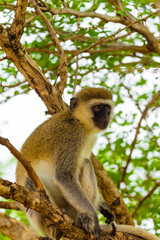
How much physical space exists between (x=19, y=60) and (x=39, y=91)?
0.68 m

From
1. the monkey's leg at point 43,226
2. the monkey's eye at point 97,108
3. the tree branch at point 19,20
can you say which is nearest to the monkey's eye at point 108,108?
the monkey's eye at point 97,108

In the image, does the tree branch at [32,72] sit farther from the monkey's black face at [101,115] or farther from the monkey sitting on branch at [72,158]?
the monkey's black face at [101,115]

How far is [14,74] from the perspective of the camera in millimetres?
7129

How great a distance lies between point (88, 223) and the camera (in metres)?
4.69

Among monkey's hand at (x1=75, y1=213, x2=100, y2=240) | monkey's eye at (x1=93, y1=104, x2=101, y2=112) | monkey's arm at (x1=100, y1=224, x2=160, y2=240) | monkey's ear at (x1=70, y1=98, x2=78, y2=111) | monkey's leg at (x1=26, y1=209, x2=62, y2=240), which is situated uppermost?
monkey's ear at (x1=70, y1=98, x2=78, y2=111)

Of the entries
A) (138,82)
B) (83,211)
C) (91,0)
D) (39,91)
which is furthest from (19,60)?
(138,82)

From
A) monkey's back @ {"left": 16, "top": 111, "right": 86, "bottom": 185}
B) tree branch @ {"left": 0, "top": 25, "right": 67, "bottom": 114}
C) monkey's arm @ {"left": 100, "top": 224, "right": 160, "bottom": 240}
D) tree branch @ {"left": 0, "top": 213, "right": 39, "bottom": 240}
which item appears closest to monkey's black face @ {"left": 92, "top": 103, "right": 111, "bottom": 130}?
monkey's back @ {"left": 16, "top": 111, "right": 86, "bottom": 185}

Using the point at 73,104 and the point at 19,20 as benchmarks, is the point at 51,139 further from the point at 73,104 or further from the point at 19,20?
the point at 19,20

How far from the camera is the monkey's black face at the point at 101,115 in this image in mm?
5953

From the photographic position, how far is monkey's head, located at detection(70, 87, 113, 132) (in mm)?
5953

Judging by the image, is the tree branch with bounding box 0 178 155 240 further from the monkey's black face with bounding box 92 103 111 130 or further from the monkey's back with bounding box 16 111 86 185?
the monkey's black face with bounding box 92 103 111 130

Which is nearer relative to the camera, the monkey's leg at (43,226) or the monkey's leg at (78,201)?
the monkey's leg at (78,201)

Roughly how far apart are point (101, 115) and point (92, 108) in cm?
19

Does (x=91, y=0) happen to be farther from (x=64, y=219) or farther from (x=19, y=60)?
(x=64, y=219)
